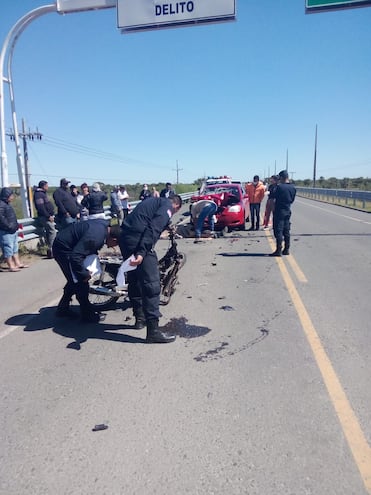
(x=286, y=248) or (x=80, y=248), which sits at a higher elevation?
(x=80, y=248)

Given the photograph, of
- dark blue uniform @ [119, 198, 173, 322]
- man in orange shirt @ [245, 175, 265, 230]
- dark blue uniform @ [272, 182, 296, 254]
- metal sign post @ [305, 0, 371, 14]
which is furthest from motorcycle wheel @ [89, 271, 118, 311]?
man in orange shirt @ [245, 175, 265, 230]

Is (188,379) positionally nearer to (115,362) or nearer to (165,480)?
(115,362)

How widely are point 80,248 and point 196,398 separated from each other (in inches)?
95.6

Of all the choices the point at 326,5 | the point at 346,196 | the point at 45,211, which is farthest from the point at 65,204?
the point at 346,196

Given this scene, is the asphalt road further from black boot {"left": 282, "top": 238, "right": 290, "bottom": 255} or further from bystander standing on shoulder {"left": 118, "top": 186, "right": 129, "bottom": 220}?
bystander standing on shoulder {"left": 118, "top": 186, "right": 129, "bottom": 220}

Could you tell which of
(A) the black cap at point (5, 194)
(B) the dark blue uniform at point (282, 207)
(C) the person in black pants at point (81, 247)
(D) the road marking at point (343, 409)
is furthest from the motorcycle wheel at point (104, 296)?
(B) the dark blue uniform at point (282, 207)

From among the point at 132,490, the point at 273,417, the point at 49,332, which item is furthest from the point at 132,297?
the point at 132,490

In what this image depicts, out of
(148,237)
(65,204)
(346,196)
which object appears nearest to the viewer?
(148,237)

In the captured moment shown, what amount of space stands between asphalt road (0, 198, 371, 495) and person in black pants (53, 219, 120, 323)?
52 cm

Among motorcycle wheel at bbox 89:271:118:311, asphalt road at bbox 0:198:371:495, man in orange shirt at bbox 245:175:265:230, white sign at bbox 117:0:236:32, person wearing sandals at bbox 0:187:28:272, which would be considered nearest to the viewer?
asphalt road at bbox 0:198:371:495

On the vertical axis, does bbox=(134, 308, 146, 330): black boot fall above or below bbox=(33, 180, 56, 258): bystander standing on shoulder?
below

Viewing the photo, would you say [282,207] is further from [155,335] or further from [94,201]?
[155,335]

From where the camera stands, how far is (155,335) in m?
4.64

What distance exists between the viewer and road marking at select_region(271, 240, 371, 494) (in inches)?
102
